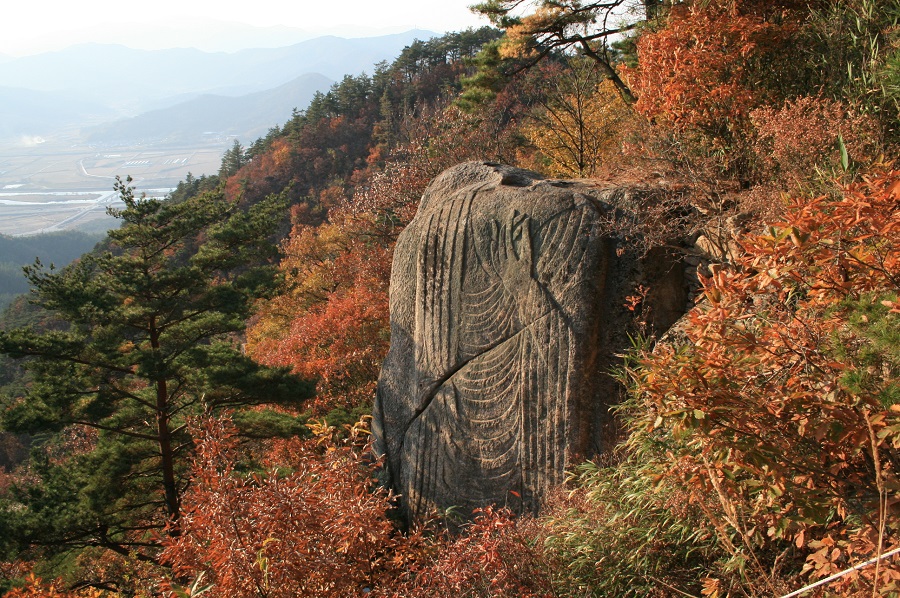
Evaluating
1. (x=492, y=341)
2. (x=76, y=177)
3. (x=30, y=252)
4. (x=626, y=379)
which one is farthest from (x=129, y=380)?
(x=76, y=177)

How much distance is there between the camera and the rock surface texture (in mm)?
6234

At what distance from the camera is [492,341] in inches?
263

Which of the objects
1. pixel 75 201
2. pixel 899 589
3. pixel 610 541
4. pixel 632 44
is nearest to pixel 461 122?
pixel 632 44

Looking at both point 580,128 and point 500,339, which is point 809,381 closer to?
point 500,339

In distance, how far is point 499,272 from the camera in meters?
6.68

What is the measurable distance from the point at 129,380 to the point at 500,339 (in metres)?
7.02

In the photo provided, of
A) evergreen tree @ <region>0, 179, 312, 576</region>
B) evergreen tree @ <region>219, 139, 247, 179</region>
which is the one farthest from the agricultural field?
evergreen tree @ <region>0, 179, 312, 576</region>

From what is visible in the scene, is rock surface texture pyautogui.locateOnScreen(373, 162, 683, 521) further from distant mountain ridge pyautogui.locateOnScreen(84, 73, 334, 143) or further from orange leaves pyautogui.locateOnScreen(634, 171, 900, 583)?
distant mountain ridge pyautogui.locateOnScreen(84, 73, 334, 143)

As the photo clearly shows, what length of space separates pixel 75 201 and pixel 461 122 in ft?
402

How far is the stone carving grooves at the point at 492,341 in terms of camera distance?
6246 millimetres

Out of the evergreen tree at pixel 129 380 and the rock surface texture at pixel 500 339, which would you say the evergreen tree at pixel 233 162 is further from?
the rock surface texture at pixel 500 339

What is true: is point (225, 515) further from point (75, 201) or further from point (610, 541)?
point (75, 201)

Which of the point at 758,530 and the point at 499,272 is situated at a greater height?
the point at 499,272

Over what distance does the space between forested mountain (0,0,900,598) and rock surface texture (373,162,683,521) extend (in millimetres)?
370
